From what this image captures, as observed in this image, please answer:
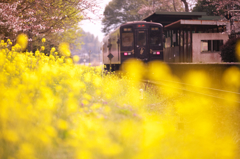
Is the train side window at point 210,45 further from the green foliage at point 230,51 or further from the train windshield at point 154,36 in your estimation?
the train windshield at point 154,36

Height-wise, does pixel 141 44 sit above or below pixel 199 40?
below

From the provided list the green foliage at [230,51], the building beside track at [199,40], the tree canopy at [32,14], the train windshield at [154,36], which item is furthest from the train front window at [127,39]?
the green foliage at [230,51]

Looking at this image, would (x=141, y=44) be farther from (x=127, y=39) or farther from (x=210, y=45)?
(x=210, y=45)

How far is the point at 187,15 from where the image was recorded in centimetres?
2636

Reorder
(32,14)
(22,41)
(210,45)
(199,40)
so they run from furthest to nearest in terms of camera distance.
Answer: (210,45) → (199,40) → (32,14) → (22,41)

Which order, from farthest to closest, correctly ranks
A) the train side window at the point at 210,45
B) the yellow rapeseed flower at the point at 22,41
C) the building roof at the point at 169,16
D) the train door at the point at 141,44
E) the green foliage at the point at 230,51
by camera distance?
the building roof at the point at 169,16 < the train side window at the point at 210,45 < the train door at the point at 141,44 < the green foliage at the point at 230,51 < the yellow rapeseed flower at the point at 22,41

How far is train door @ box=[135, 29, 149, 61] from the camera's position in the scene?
60.3 feet

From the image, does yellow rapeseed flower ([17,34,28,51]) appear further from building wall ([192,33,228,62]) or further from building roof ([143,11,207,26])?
building roof ([143,11,207,26])

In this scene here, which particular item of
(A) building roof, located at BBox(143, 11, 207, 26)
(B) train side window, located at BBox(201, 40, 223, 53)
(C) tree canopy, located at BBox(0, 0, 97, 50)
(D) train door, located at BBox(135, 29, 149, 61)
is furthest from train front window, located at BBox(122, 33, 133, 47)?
(B) train side window, located at BBox(201, 40, 223, 53)

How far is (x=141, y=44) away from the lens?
18.5 m

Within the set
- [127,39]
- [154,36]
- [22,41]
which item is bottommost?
[22,41]

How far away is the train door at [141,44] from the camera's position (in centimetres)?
1838

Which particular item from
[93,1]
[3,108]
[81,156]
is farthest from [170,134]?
[93,1]

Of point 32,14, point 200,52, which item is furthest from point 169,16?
point 32,14
